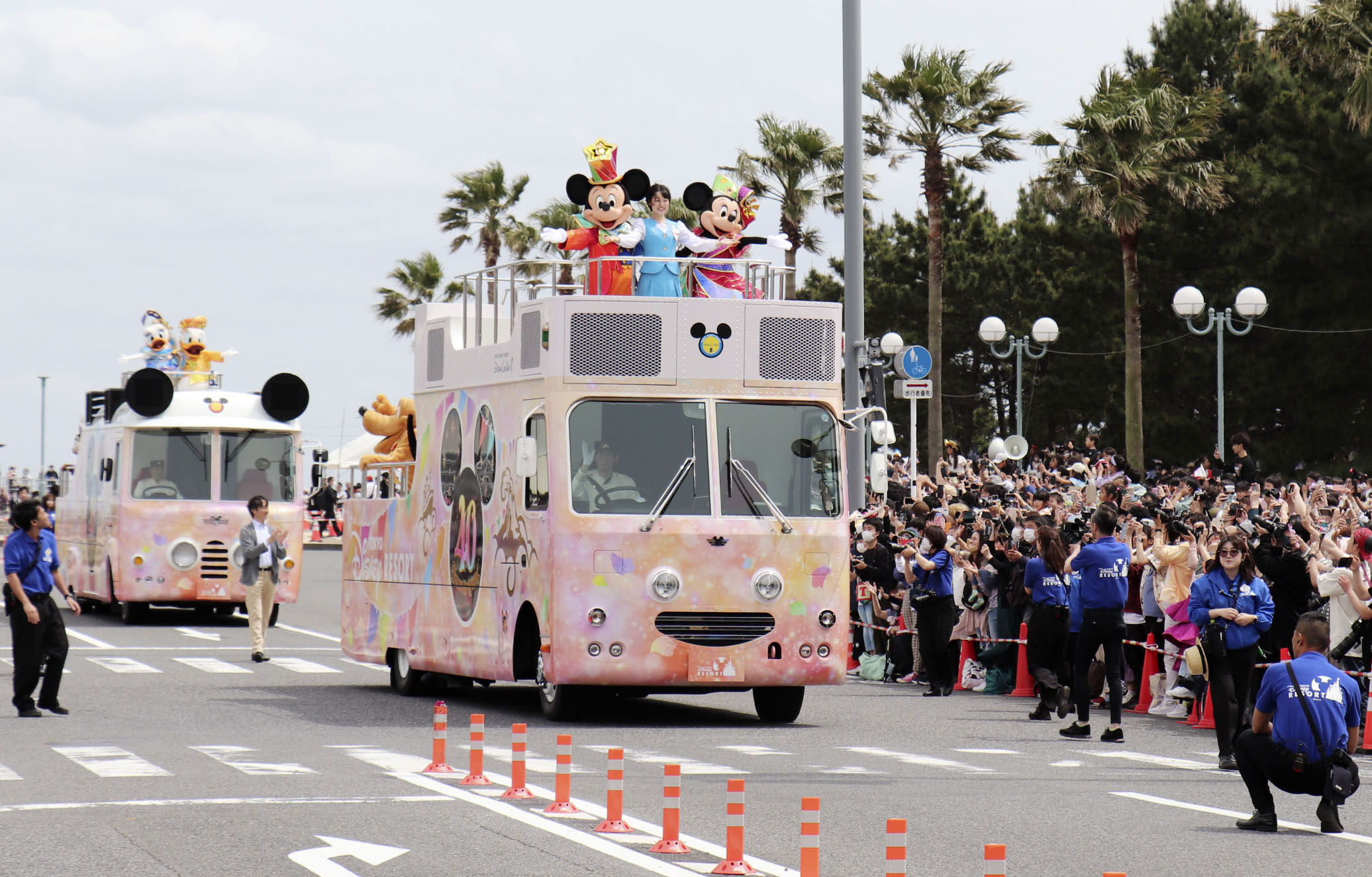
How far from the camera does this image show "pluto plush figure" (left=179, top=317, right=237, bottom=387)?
104 ft

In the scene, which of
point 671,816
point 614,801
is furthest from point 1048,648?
point 671,816

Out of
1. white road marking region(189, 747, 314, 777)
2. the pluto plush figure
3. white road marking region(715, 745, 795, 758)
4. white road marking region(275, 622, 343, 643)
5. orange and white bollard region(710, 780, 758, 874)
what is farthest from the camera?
the pluto plush figure

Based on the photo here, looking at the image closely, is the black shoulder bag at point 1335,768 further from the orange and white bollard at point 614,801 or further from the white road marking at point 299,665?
the white road marking at point 299,665

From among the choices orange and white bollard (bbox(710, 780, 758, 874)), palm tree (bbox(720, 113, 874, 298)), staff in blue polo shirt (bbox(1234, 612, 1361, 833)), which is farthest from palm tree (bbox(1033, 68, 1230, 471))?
orange and white bollard (bbox(710, 780, 758, 874))

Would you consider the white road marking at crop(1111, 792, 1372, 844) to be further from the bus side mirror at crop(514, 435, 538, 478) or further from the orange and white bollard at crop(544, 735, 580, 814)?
the bus side mirror at crop(514, 435, 538, 478)

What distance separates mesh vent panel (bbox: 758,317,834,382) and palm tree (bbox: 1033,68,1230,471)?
25.3 meters

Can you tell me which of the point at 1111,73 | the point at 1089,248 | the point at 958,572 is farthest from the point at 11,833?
the point at 1089,248

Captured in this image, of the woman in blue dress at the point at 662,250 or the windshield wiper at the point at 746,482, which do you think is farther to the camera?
the woman in blue dress at the point at 662,250

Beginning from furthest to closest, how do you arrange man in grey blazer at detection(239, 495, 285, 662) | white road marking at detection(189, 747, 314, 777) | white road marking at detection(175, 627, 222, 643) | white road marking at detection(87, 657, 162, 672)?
1. white road marking at detection(175, 627, 222, 643)
2. man in grey blazer at detection(239, 495, 285, 662)
3. white road marking at detection(87, 657, 162, 672)
4. white road marking at detection(189, 747, 314, 777)

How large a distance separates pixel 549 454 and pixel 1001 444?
22.5 m

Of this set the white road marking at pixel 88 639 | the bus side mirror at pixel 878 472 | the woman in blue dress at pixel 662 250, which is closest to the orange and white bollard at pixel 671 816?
the bus side mirror at pixel 878 472

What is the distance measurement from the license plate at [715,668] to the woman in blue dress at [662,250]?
3.06 metres

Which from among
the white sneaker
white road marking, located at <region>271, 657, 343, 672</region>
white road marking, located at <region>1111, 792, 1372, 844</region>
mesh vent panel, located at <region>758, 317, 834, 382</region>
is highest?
mesh vent panel, located at <region>758, 317, 834, 382</region>

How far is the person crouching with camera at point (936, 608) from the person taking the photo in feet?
62.4
